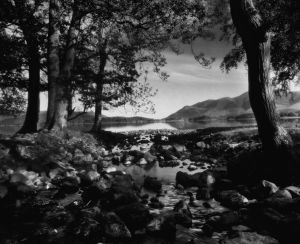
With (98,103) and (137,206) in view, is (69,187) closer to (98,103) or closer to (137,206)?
(137,206)

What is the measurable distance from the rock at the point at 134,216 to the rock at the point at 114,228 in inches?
12.5

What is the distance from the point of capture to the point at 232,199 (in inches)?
324

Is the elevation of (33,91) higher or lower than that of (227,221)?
higher

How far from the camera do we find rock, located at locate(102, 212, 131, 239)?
6004 mm

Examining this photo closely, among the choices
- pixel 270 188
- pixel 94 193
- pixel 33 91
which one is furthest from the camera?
pixel 33 91

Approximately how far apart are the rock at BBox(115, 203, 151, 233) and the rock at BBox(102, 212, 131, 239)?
318mm

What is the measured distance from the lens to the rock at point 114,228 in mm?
6004

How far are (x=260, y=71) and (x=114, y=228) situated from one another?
25.1 feet

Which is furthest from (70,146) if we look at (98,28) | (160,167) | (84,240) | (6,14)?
(84,240)

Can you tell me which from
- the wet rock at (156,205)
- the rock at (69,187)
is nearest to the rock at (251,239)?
the wet rock at (156,205)

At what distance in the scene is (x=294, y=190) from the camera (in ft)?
26.4

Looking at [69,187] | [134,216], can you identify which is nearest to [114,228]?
[134,216]

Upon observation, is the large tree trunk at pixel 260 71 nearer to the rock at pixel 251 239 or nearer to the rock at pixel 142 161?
the rock at pixel 251 239

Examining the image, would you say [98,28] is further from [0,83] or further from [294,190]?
[294,190]
